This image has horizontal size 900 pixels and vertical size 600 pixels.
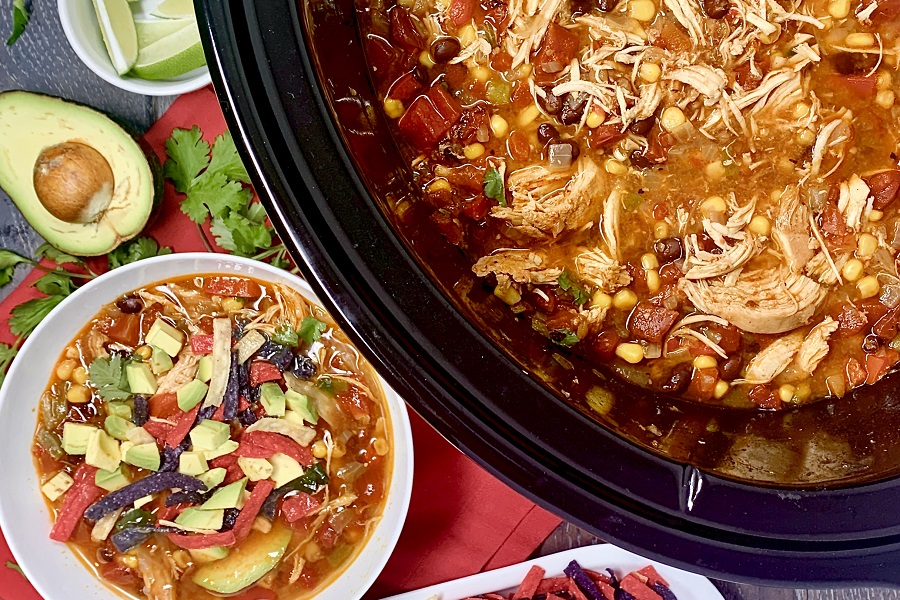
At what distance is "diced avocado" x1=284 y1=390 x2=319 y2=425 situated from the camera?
253cm

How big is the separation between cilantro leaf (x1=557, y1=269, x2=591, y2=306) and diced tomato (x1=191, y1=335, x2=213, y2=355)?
129 cm

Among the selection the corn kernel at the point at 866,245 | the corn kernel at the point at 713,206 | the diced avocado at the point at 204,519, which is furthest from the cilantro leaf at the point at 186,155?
the corn kernel at the point at 866,245

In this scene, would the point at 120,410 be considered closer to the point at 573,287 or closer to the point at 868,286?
the point at 573,287

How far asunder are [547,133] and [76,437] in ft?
6.53

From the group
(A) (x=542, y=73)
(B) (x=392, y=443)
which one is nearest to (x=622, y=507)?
(B) (x=392, y=443)

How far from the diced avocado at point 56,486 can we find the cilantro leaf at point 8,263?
76cm

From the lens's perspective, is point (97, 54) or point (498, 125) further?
point (97, 54)

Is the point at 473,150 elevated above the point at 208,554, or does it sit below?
above

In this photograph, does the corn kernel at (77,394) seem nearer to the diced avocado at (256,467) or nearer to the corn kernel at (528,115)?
the diced avocado at (256,467)

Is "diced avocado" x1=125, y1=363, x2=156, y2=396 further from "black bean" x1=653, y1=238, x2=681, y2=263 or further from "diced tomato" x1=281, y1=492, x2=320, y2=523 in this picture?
"black bean" x1=653, y1=238, x2=681, y2=263

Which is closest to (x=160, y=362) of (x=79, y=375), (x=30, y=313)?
(x=79, y=375)

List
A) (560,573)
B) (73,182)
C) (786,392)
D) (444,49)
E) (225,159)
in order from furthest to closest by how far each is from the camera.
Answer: (560,573) < (225,159) < (73,182) < (786,392) < (444,49)

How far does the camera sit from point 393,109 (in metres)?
2.17

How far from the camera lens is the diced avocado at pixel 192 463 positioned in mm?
2512
